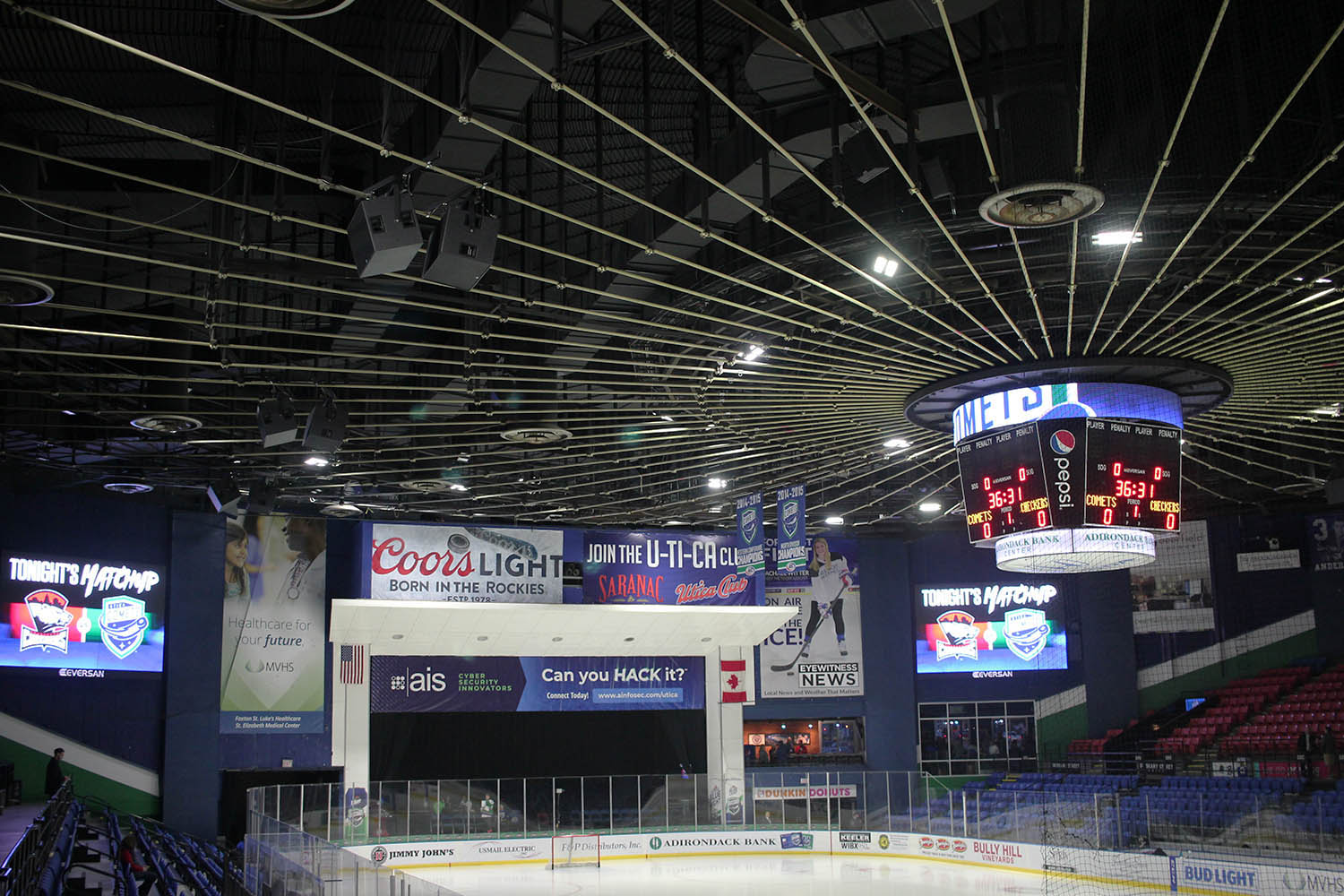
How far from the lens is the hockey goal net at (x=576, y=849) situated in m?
29.4

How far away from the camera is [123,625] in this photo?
27750 mm

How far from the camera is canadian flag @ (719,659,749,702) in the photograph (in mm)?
34906

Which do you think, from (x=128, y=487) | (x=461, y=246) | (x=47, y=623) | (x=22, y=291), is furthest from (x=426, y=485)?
(x=461, y=246)

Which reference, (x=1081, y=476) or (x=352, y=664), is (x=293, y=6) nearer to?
(x=1081, y=476)

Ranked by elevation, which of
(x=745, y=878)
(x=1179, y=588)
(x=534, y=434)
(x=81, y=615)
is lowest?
(x=745, y=878)

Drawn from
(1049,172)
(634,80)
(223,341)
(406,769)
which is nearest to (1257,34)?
(1049,172)

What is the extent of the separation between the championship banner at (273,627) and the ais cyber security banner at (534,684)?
1731mm

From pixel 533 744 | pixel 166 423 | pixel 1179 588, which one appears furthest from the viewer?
pixel 1179 588

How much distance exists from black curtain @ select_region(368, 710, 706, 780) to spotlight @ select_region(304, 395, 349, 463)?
1427 cm

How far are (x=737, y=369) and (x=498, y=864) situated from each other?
641 inches

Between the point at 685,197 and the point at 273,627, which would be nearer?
the point at 685,197

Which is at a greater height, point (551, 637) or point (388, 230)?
point (388, 230)

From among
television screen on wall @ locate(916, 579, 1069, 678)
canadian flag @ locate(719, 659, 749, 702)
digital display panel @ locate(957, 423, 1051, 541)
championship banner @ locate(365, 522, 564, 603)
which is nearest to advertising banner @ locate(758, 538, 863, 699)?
canadian flag @ locate(719, 659, 749, 702)

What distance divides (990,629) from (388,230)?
28260 mm
